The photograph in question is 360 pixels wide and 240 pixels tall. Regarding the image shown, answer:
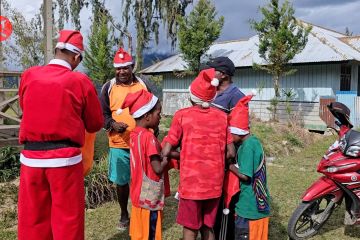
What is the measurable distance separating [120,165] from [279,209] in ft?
7.45

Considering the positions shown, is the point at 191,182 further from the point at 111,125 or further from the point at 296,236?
the point at 296,236

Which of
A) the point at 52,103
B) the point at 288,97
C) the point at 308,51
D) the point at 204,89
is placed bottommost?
the point at 52,103

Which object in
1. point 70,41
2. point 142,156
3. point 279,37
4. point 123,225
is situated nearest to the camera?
point 70,41

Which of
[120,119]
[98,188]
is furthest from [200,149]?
[98,188]

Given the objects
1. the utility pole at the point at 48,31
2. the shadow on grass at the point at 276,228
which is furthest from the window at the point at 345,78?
the utility pole at the point at 48,31

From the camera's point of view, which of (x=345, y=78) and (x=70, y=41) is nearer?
(x=70, y=41)

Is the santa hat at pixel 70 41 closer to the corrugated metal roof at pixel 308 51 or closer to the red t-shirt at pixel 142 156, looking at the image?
the red t-shirt at pixel 142 156

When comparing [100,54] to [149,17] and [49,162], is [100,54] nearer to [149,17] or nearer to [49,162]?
[149,17]

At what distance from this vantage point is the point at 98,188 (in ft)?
16.1

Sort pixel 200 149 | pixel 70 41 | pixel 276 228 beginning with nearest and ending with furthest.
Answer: pixel 70 41, pixel 200 149, pixel 276 228

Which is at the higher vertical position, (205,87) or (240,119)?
(205,87)

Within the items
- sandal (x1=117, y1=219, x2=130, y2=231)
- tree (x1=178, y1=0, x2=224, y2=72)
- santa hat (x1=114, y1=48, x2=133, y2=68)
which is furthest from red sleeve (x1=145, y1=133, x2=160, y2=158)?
tree (x1=178, y1=0, x2=224, y2=72)

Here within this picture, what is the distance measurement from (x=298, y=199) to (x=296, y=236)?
1648 millimetres

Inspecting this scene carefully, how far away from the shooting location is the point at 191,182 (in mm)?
2746
